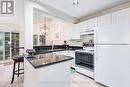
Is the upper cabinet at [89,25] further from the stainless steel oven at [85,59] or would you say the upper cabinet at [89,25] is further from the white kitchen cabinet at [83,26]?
the stainless steel oven at [85,59]

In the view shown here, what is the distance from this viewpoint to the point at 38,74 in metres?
1.51

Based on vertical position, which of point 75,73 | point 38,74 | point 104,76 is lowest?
point 75,73

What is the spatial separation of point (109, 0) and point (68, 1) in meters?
1.24

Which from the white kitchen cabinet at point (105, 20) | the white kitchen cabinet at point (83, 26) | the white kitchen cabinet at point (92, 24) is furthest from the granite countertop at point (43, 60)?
the white kitchen cabinet at point (83, 26)

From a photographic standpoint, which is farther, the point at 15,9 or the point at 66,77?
the point at 15,9

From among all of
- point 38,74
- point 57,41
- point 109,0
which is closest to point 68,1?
point 109,0

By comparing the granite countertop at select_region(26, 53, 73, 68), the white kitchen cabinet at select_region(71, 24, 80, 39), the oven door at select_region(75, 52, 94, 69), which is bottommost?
the oven door at select_region(75, 52, 94, 69)

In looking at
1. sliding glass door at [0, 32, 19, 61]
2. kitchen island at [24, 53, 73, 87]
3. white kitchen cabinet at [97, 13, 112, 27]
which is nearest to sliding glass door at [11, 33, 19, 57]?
sliding glass door at [0, 32, 19, 61]

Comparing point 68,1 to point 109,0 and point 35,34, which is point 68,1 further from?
point 35,34

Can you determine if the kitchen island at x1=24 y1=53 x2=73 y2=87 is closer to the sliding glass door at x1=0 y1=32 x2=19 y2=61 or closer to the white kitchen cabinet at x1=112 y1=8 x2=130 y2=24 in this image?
the white kitchen cabinet at x1=112 y1=8 x2=130 y2=24

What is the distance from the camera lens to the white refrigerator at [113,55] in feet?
8.58

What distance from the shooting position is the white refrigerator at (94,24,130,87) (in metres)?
2.61

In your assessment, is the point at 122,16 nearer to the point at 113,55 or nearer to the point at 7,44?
the point at 113,55

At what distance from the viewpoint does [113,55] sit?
2.92 metres
